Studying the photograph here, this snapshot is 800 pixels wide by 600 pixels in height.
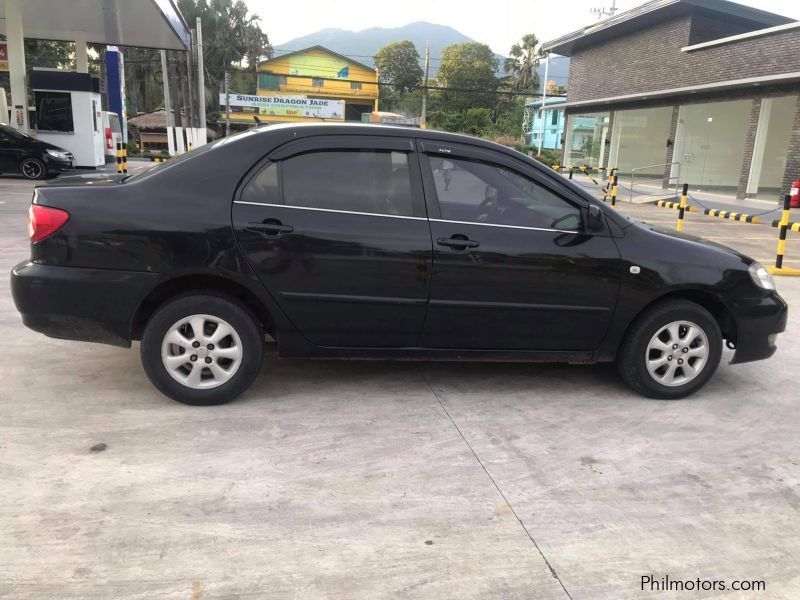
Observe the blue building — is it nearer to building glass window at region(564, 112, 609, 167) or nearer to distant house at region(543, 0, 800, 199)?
building glass window at region(564, 112, 609, 167)

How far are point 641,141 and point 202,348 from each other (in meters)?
28.8

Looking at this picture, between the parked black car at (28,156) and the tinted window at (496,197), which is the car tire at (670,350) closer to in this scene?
the tinted window at (496,197)

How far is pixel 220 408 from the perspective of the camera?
3.92 m

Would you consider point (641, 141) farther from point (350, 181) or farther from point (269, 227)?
point (269, 227)

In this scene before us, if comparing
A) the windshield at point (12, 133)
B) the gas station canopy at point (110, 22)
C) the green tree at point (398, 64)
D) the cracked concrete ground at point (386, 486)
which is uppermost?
the green tree at point (398, 64)

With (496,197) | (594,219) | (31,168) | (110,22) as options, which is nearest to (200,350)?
(496,197)

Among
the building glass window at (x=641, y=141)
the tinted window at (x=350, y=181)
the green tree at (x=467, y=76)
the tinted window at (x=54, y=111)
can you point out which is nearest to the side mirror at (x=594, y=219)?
the tinted window at (x=350, y=181)

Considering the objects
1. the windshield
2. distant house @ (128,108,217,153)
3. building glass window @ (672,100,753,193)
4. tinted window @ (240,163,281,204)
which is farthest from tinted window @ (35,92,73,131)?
distant house @ (128,108,217,153)

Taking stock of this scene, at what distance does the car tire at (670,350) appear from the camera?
4242 mm

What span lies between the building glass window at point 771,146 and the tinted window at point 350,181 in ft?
64.8

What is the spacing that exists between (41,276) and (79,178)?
1015 mm

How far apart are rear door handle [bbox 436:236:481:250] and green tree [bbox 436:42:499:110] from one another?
6089 cm

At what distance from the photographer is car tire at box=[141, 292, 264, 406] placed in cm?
375

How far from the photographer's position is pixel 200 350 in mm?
3799
